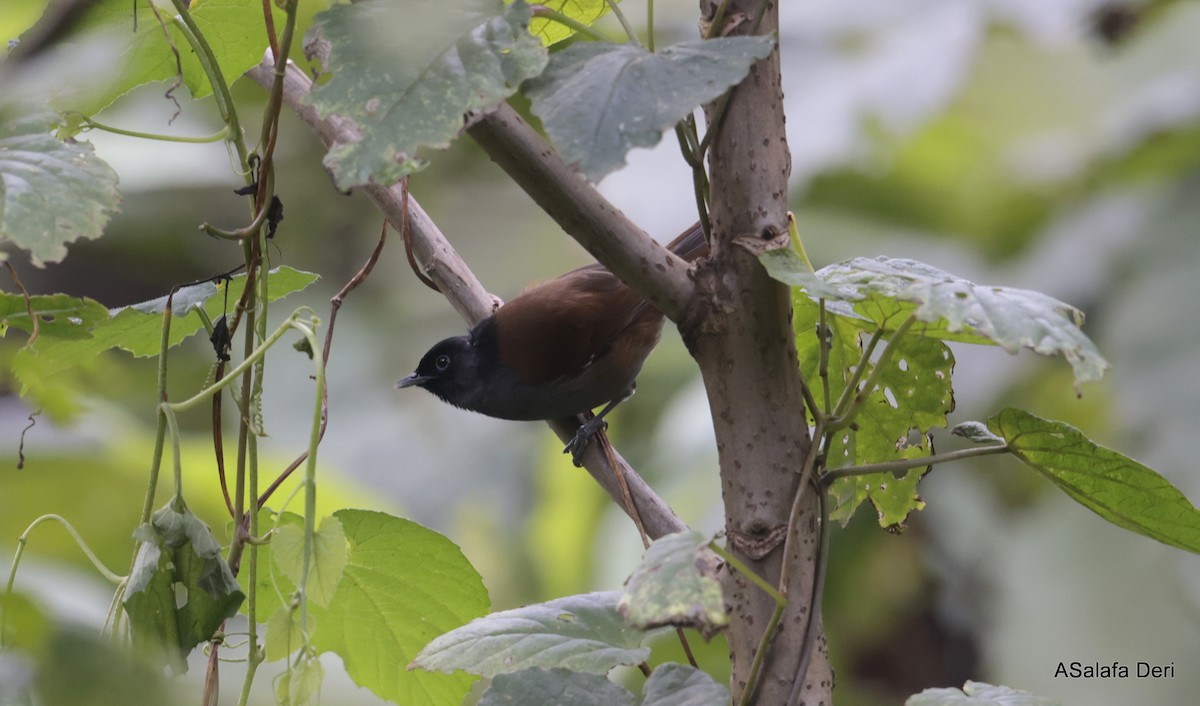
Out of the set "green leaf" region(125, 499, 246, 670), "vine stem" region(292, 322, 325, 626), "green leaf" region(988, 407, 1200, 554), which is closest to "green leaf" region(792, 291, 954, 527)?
"green leaf" region(988, 407, 1200, 554)

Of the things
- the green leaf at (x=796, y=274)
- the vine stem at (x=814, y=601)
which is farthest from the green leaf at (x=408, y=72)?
the vine stem at (x=814, y=601)

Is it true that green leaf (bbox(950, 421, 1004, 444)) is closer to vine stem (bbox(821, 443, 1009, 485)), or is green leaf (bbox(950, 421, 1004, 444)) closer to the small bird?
vine stem (bbox(821, 443, 1009, 485))

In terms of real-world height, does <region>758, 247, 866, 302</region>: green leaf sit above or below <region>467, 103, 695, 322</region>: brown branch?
below

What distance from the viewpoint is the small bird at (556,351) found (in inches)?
92.1

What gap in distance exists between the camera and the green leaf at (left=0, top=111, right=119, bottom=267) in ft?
2.44

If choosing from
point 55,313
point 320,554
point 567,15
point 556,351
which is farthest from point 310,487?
point 556,351

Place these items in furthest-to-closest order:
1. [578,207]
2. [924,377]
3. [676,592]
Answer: [924,377], [578,207], [676,592]

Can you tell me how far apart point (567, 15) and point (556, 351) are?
1339 mm

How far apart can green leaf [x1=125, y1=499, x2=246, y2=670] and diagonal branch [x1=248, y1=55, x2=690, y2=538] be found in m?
0.33

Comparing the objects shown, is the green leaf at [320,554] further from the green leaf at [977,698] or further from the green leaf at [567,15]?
the green leaf at [567,15]

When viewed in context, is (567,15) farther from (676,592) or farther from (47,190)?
(676,592)

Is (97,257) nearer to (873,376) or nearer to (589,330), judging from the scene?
(589,330)

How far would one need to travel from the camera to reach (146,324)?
1.11 m

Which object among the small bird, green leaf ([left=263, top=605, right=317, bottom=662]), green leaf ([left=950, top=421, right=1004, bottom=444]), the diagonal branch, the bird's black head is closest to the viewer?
green leaf ([left=263, top=605, right=317, bottom=662])
